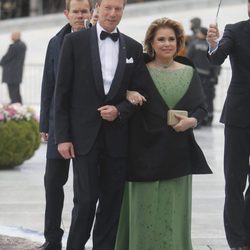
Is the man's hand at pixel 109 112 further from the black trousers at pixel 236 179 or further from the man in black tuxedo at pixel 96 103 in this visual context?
the black trousers at pixel 236 179

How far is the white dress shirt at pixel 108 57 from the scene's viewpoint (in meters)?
5.46

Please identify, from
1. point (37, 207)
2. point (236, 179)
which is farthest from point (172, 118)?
point (37, 207)

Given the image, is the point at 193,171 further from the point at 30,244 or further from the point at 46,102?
the point at 30,244

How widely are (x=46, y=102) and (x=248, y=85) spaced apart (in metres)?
1.37

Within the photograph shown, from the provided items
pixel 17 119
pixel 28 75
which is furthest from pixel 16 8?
pixel 17 119

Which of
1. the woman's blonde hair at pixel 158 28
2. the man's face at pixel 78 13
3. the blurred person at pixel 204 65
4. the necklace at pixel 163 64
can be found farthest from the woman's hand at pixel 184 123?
the blurred person at pixel 204 65

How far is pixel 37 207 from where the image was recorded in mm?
8547

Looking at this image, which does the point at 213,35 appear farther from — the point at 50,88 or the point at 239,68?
the point at 50,88

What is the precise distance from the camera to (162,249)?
5672 millimetres

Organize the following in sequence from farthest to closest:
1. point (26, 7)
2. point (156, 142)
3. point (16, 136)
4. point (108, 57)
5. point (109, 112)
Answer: point (26, 7) < point (16, 136) < point (156, 142) < point (108, 57) < point (109, 112)

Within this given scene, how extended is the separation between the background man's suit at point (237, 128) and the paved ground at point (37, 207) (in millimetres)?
595

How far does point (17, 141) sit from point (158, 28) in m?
5.60

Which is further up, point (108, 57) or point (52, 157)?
point (108, 57)

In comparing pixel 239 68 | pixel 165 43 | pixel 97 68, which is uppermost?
pixel 165 43
